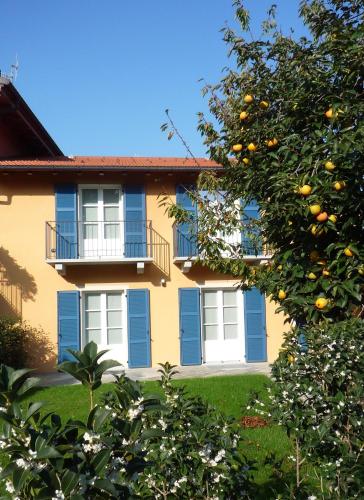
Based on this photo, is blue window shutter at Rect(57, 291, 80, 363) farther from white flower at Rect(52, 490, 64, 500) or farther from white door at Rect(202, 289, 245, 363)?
white flower at Rect(52, 490, 64, 500)

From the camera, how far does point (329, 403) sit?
2.56 meters

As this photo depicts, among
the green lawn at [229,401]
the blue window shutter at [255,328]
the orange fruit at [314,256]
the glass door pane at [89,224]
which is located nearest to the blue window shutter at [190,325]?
the blue window shutter at [255,328]

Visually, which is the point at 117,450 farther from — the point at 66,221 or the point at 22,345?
the point at 66,221

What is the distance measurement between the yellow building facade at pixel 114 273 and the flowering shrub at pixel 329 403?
404 inches

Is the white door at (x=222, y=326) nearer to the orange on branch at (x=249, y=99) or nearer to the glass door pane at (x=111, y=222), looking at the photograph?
the glass door pane at (x=111, y=222)

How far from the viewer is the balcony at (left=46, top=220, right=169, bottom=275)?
1293 centimetres

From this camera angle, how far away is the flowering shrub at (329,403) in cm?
244

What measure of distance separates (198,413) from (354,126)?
2.28 meters

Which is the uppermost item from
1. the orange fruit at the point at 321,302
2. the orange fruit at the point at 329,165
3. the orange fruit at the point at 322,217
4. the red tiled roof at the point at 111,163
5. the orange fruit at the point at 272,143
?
the red tiled roof at the point at 111,163

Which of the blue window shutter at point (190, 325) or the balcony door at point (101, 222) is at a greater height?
the balcony door at point (101, 222)

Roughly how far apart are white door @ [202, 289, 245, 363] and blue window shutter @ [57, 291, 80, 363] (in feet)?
12.0

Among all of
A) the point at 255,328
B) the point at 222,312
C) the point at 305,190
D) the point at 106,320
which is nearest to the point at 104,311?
the point at 106,320

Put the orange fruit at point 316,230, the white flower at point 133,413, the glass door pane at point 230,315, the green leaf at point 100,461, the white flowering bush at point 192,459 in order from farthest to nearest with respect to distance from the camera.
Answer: the glass door pane at point 230,315 → the orange fruit at point 316,230 → the white flowering bush at point 192,459 → the white flower at point 133,413 → the green leaf at point 100,461

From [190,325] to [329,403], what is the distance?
1094 centimetres
